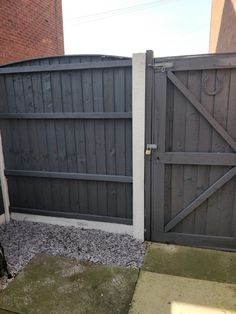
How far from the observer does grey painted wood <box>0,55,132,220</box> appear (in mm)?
2695

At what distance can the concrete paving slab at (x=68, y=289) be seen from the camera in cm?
199

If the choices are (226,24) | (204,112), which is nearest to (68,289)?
(204,112)

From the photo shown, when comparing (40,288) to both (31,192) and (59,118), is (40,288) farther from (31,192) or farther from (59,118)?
(59,118)

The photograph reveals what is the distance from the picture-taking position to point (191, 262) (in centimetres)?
251

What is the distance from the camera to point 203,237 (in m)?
2.73

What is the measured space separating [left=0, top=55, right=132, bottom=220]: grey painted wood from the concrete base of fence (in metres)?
0.12

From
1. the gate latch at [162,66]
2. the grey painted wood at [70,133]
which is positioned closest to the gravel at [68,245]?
the grey painted wood at [70,133]

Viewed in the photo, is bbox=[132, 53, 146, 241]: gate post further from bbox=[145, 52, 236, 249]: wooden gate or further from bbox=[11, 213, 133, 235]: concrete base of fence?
bbox=[11, 213, 133, 235]: concrete base of fence

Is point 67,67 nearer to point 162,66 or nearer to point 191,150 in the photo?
point 162,66

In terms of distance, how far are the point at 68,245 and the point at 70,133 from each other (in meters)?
1.34

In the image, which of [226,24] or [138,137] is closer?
[138,137]

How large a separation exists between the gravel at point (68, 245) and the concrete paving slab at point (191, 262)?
15 cm

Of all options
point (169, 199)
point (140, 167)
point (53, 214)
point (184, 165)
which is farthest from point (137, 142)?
point (53, 214)

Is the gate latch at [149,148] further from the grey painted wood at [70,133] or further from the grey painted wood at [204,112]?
the grey painted wood at [204,112]
